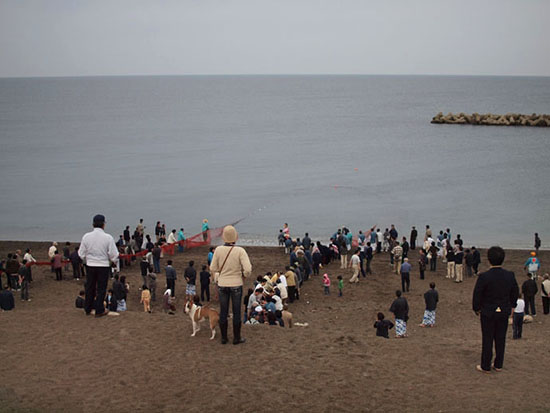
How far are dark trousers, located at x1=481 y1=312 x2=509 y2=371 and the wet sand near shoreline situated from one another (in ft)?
0.74

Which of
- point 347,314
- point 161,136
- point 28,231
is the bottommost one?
point 347,314

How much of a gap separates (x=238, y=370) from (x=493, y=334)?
3993mm

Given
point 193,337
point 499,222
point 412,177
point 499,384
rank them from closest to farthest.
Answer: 1. point 499,384
2. point 193,337
3. point 499,222
4. point 412,177

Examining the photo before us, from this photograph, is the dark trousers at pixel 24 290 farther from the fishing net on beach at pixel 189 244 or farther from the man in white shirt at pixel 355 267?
the man in white shirt at pixel 355 267

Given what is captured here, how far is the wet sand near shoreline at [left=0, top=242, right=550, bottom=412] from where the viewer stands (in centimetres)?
851

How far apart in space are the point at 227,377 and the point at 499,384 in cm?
415

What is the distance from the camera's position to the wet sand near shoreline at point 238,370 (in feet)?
27.9

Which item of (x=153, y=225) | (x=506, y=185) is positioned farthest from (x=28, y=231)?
(x=506, y=185)

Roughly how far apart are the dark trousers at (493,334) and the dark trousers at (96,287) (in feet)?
21.6

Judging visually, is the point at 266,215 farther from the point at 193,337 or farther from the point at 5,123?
the point at 5,123

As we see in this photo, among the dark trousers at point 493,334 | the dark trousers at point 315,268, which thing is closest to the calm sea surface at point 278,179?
the dark trousers at point 315,268

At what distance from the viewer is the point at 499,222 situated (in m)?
37.0

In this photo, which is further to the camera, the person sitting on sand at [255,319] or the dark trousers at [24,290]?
the dark trousers at [24,290]

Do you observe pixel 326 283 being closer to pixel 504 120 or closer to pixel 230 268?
pixel 230 268
